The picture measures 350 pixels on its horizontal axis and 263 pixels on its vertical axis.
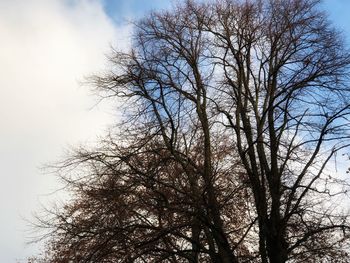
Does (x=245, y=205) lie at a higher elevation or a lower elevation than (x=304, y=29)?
lower

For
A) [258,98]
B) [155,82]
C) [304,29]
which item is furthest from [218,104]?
[304,29]

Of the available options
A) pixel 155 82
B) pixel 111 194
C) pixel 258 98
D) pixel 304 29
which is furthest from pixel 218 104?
pixel 111 194

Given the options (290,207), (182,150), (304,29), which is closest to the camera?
(290,207)

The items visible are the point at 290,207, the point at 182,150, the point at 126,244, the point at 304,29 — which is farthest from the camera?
the point at 182,150

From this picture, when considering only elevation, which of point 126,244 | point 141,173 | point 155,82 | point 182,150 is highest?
point 155,82

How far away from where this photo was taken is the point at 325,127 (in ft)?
40.8

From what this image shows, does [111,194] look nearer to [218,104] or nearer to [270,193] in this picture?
[270,193]

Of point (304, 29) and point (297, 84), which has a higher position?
point (304, 29)

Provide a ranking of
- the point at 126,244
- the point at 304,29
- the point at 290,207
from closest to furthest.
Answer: the point at 126,244 < the point at 290,207 < the point at 304,29

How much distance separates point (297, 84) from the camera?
43.4ft

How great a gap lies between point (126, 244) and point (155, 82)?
4756mm

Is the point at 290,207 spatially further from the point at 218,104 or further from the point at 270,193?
the point at 218,104

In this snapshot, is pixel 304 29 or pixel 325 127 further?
pixel 304 29

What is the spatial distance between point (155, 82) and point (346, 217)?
617cm
